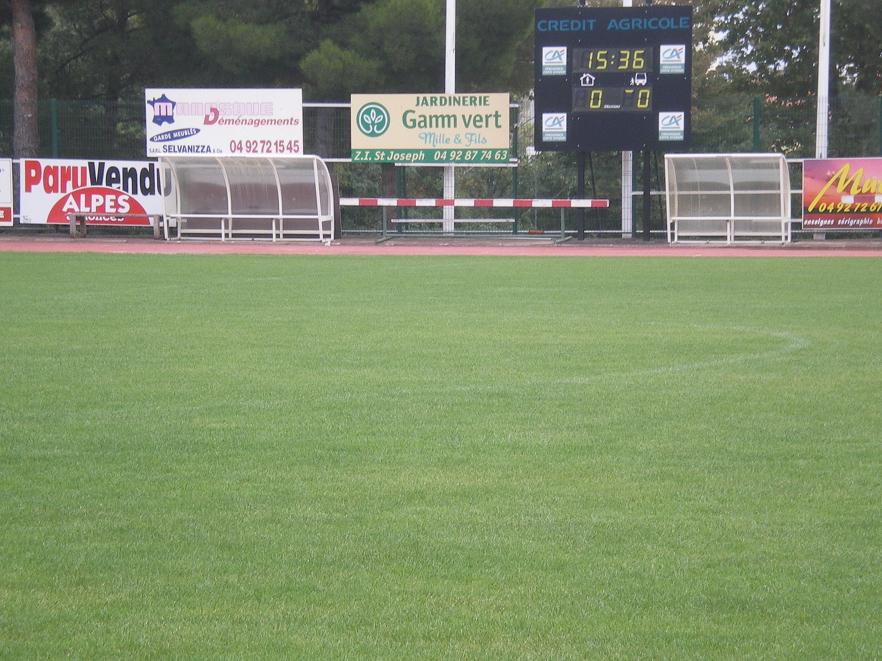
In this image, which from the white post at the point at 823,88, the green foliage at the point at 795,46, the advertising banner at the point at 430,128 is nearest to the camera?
the white post at the point at 823,88

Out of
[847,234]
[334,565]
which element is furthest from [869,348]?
[847,234]

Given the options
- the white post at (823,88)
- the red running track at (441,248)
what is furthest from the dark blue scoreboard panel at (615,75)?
the white post at (823,88)

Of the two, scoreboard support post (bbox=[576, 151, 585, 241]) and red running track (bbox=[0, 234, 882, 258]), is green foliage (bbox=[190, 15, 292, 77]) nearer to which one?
red running track (bbox=[0, 234, 882, 258])

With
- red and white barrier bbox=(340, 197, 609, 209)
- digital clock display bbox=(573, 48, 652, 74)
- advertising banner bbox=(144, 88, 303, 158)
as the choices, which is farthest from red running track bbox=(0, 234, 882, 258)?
digital clock display bbox=(573, 48, 652, 74)

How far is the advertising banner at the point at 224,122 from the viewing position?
3073 cm

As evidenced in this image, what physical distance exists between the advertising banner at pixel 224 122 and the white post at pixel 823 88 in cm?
1198

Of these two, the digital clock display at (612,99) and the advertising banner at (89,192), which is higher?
the digital clock display at (612,99)

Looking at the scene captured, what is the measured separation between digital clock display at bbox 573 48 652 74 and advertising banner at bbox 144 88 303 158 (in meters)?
6.77

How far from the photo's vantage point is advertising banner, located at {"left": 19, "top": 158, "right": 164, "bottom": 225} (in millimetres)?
30281

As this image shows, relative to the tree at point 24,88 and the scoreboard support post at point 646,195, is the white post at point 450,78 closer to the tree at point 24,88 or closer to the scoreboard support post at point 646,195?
the scoreboard support post at point 646,195

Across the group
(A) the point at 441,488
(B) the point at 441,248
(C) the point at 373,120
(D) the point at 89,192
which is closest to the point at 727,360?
(A) the point at 441,488

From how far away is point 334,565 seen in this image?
5.38 meters

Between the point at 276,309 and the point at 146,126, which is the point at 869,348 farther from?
the point at 146,126

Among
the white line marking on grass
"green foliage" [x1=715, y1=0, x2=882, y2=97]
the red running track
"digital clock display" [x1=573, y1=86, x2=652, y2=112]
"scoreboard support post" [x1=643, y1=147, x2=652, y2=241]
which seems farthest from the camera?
"green foliage" [x1=715, y1=0, x2=882, y2=97]
